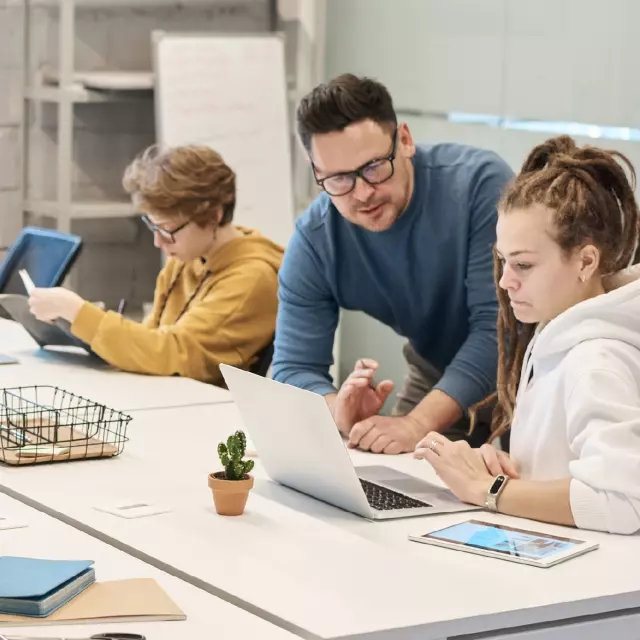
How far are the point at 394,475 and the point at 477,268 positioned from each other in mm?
619

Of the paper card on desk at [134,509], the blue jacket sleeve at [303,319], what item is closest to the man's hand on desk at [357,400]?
the blue jacket sleeve at [303,319]

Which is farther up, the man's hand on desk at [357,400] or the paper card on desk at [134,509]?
the man's hand on desk at [357,400]

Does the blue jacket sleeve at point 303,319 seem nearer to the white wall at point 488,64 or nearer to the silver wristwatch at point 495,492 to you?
the silver wristwatch at point 495,492

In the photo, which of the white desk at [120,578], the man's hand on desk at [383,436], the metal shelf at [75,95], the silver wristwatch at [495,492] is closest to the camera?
the white desk at [120,578]

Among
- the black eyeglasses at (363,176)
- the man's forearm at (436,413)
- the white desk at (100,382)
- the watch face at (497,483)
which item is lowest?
the white desk at (100,382)

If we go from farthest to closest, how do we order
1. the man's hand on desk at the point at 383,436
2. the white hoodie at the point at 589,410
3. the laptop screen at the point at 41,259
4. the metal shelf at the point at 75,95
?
the metal shelf at the point at 75,95, the laptop screen at the point at 41,259, the man's hand on desk at the point at 383,436, the white hoodie at the point at 589,410

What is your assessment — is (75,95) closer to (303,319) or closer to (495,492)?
(303,319)

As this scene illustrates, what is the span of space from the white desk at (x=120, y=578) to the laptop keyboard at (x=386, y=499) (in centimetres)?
46

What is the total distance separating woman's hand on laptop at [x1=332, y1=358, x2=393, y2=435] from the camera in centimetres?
254

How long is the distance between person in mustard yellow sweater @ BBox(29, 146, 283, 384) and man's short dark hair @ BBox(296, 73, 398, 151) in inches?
27.7

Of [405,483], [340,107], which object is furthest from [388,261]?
[405,483]

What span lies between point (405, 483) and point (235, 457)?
37 cm

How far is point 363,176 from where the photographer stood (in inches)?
104

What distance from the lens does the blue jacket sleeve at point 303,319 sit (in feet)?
9.40
